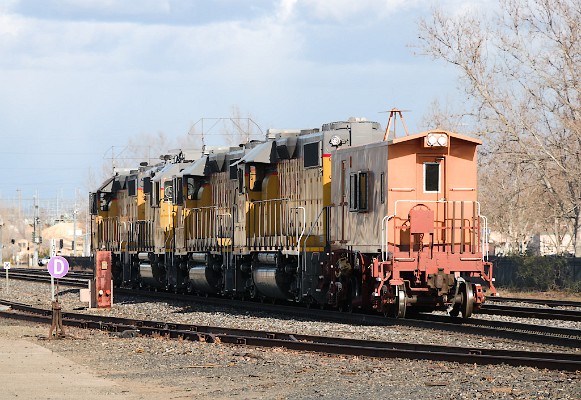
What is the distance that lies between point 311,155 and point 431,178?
3.87 metres

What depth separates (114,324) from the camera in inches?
823

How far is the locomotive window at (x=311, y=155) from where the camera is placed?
23.4 metres

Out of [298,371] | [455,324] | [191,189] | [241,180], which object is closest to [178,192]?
[191,189]

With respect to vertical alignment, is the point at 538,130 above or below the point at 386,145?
above

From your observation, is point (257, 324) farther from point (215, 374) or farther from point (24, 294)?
point (24, 294)

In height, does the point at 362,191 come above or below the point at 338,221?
above

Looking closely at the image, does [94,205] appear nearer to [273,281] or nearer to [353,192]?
[273,281]

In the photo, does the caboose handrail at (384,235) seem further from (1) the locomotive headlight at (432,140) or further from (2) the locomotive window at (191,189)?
(2) the locomotive window at (191,189)

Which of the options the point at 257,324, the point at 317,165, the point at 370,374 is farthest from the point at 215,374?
the point at 317,165

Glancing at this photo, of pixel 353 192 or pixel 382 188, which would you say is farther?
pixel 353 192

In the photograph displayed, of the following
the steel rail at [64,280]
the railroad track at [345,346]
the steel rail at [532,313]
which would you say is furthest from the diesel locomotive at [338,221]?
the steel rail at [64,280]

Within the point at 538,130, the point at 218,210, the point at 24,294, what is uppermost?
the point at 538,130

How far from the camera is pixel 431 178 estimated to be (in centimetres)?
2070

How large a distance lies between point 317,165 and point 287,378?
11.2m
